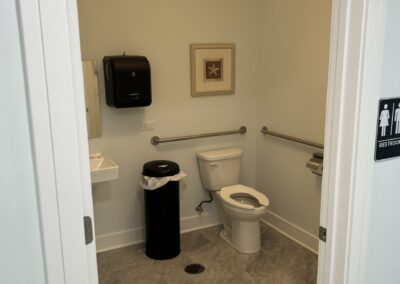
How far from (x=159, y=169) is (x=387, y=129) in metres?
1.95

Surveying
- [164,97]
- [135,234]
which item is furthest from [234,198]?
[164,97]

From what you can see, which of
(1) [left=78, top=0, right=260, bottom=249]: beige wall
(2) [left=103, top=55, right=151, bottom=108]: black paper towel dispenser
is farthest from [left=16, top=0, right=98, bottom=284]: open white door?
(1) [left=78, top=0, right=260, bottom=249]: beige wall

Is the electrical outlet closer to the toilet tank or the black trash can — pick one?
the black trash can

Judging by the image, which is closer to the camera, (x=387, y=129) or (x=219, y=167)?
(x=387, y=129)

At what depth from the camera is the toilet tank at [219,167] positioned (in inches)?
133

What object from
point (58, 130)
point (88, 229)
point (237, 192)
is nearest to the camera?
point (58, 130)

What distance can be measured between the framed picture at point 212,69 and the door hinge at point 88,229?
7.98 ft

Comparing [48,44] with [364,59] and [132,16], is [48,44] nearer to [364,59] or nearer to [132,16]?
[364,59]

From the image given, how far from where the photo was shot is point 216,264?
3.04 meters

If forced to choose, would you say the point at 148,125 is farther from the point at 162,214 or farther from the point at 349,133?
the point at 349,133

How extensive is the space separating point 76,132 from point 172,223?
2.30m

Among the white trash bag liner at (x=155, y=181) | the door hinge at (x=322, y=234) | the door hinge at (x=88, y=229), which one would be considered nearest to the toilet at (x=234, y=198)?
the white trash bag liner at (x=155, y=181)

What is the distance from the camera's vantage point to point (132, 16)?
2992 millimetres

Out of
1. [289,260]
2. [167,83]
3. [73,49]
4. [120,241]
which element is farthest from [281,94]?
[73,49]
